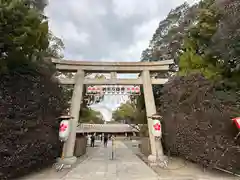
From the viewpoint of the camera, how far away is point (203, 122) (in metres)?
7.81

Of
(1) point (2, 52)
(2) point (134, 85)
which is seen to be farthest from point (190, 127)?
(1) point (2, 52)

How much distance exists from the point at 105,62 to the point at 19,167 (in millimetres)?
6300

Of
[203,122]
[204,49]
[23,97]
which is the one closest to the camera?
[23,97]

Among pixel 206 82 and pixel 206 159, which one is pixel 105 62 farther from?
pixel 206 159

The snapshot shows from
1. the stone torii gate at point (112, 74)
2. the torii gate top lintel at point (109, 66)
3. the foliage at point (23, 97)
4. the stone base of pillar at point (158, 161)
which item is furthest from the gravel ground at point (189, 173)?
the torii gate top lintel at point (109, 66)

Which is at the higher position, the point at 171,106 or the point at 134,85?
the point at 134,85

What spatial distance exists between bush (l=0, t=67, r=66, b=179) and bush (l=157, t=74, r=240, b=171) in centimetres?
493

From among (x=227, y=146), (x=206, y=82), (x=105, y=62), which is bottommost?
(x=227, y=146)

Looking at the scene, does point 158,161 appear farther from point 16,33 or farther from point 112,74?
point 16,33

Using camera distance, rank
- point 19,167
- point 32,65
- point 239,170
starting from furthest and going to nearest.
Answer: point 32,65 → point 239,170 → point 19,167

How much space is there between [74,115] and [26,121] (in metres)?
3.64

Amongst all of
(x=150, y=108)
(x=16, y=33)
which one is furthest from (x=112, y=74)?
(x=16, y=33)

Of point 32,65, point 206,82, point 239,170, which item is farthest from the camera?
point 206,82

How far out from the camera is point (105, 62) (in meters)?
11.4
